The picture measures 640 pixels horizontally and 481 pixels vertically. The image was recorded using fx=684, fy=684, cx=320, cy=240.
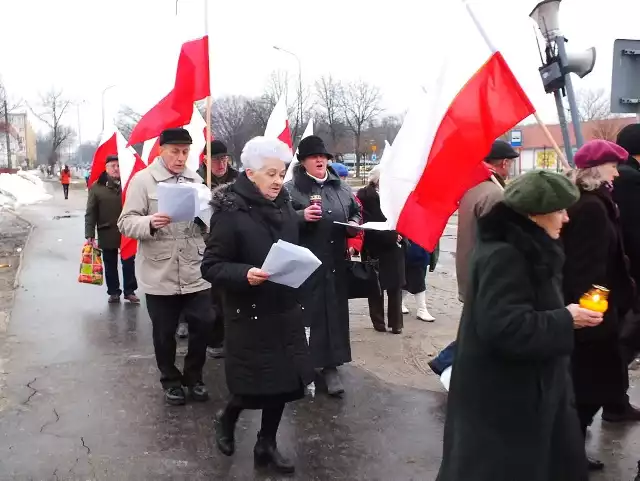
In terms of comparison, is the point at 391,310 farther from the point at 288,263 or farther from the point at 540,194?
the point at 540,194

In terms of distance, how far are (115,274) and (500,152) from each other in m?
5.51

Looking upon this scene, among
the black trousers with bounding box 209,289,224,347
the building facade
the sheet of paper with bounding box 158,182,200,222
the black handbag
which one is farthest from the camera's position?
the building facade

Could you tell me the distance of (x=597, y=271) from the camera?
11.0 ft

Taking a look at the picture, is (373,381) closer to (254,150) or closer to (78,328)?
(254,150)

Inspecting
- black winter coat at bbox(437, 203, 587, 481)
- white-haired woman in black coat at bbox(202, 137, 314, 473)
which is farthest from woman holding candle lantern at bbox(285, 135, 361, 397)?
black winter coat at bbox(437, 203, 587, 481)

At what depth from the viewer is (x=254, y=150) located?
3.65m

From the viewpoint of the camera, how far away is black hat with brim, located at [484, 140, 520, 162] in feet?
15.2

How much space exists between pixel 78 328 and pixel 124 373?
1.81 meters

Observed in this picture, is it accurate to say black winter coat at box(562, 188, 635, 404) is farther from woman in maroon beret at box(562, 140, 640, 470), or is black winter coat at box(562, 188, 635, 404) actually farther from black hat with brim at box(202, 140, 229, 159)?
black hat with brim at box(202, 140, 229, 159)

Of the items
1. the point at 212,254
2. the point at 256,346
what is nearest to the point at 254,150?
the point at 212,254

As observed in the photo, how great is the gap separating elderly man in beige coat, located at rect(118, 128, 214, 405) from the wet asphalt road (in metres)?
0.50

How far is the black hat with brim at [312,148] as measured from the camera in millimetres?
5152

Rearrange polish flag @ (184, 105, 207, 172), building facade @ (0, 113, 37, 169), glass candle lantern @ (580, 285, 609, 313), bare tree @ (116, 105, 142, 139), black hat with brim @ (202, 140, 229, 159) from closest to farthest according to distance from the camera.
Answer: glass candle lantern @ (580, 285, 609, 313), black hat with brim @ (202, 140, 229, 159), polish flag @ (184, 105, 207, 172), bare tree @ (116, 105, 142, 139), building facade @ (0, 113, 37, 169)

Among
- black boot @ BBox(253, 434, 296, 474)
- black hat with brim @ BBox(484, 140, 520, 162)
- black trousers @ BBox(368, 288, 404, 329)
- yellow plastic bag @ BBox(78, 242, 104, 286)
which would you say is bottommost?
black boot @ BBox(253, 434, 296, 474)
